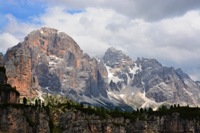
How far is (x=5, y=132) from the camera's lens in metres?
200
